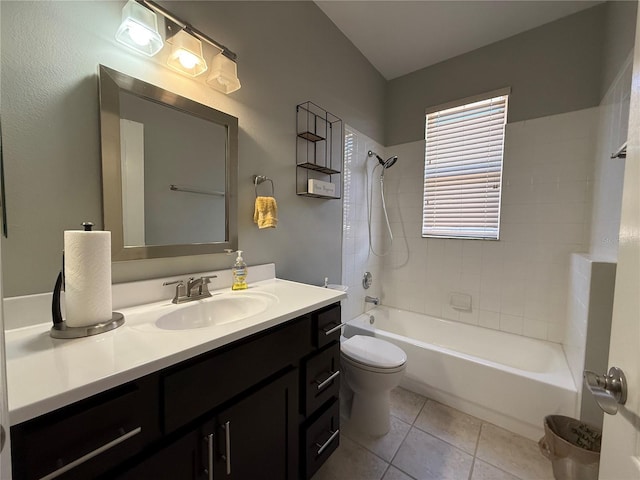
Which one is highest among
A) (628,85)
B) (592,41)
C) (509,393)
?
(592,41)

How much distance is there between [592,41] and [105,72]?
2.83 metres

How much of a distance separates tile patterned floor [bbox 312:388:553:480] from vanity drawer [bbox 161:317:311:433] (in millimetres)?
834

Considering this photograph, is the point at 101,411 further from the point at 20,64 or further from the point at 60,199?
the point at 20,64

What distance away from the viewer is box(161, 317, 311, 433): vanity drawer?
0.66 m

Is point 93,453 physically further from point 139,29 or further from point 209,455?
point 139,29

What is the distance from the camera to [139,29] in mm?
942

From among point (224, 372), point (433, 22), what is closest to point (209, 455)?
point (224, 372)

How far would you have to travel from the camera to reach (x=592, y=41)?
1.75m

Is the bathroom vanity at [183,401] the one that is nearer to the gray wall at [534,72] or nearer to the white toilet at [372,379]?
the white toilet at [372,379]

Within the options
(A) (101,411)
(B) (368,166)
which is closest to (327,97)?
(B) (368,166)

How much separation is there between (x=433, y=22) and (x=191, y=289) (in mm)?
2390

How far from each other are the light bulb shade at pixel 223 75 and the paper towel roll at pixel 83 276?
872mm

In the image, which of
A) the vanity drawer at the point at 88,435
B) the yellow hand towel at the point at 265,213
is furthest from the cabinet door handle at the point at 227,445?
the yellow hand towel at the point at 265,213

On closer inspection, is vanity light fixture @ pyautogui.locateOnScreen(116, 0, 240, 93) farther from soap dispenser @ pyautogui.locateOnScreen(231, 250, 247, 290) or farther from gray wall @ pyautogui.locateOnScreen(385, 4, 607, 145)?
gray wall @ pyautogui.locateOnScreen(385, 4, 607, 145)
